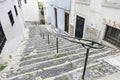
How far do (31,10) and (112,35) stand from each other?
45.4 ft

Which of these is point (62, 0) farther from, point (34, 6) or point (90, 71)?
point (34, 6)

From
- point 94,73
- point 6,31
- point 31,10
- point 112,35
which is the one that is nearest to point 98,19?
point 112,35

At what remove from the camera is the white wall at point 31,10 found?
16.0m

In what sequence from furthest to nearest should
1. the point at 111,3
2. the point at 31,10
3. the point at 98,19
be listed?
the point at 31,10 < the point at 98,19 < the point at 111,3

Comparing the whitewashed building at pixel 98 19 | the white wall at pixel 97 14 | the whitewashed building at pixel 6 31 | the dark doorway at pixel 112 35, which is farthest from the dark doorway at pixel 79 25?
the whitewashed building at pixel 6 31

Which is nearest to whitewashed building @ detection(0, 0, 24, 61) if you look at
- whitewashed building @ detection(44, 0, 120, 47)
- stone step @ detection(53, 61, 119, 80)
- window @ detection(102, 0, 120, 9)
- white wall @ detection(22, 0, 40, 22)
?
stone step @ detection(53, 61, 119, 80)

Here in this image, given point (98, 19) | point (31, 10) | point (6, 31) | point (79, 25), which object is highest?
point (98, 19)

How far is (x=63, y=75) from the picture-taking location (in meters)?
2.52

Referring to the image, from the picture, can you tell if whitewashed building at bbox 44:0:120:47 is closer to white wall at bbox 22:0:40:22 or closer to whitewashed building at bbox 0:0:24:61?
whitewashed building at bbox 0:0:24:61

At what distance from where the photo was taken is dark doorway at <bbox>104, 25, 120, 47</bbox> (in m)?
4.48

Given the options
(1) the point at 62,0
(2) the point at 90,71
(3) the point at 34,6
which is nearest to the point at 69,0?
(1) the point at 62,0

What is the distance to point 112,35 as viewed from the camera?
4766 mm

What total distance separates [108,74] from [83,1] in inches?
184

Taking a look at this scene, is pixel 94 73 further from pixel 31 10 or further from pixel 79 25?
pixel 31 10
